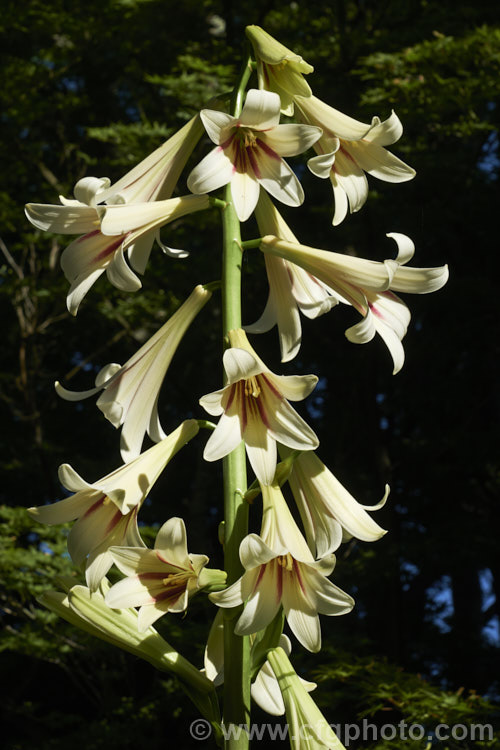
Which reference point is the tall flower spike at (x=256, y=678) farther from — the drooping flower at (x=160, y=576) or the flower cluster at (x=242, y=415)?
the drooping flower at (x=160, y=576)

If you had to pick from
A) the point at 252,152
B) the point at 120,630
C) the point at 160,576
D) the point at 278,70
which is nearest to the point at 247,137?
the point at 252,152

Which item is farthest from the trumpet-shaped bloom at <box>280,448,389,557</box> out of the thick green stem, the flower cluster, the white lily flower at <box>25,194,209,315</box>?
the white lily flower at <box>25,194,209,315</box>

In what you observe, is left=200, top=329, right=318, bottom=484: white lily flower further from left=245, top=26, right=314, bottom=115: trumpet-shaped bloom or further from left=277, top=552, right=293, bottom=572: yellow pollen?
left=245, top=26, right=314, bottom=115: trumpet-shaped bloom

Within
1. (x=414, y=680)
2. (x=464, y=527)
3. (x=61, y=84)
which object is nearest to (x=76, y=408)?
(x=61, y=84)

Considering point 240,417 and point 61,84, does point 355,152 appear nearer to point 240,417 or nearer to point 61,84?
point 240,417

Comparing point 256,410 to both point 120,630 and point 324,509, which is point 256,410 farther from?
point 120,630

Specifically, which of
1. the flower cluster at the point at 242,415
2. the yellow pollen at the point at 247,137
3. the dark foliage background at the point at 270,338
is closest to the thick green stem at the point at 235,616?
the flower cluster at the point at 242,415
